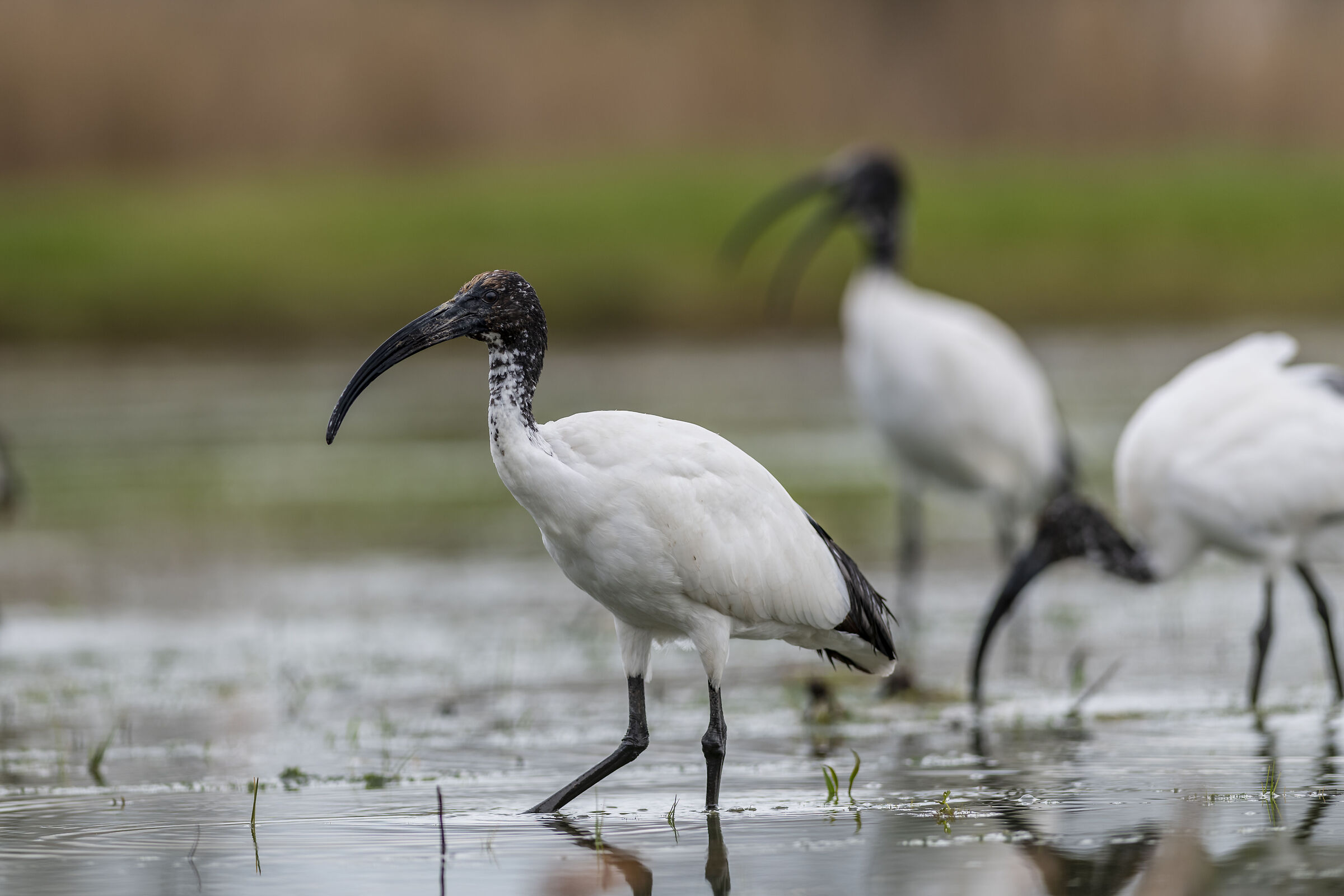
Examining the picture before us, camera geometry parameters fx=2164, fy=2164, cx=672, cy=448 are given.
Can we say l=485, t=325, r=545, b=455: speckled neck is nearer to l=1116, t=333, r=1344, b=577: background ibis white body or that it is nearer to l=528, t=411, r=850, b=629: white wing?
l=528, t=411, r=850, b=629: white wing

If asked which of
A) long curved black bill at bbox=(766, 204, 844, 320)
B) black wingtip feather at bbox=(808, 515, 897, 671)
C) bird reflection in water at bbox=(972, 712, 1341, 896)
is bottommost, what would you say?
bird reflection in water at bbox=(972, 712, 1341, 896)

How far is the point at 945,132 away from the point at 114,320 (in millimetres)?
14930

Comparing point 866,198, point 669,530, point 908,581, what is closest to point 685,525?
point 669,530

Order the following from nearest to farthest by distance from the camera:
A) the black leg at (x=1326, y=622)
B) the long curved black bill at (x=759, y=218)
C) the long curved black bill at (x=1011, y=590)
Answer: the black leg at (x=1326, y=622), the long curved black bill at (x=1011, y=590), the long curved black bill at (x=759, y=218)

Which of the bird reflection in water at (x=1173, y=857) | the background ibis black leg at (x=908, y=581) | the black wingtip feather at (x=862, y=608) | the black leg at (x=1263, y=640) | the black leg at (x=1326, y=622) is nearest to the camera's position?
the bird reflection in water at (x=1173, y=857)

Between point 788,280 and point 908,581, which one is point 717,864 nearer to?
point 908,581

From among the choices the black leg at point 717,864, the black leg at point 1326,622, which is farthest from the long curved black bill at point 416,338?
the black leg at point 1326,622

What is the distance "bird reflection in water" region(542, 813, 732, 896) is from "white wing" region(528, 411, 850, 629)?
686 mm

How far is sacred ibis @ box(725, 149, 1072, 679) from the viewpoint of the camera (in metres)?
10.9

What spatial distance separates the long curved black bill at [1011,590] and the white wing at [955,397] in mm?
2905

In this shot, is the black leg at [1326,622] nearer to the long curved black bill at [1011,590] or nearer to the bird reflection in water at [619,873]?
the long curved black bill at [1011,590]

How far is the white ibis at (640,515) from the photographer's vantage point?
546 centimetres

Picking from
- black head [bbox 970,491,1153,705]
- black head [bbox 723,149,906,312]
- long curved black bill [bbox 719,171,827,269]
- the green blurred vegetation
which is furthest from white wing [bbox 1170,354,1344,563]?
the green blurred vegetation

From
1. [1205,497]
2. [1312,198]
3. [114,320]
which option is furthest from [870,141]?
[1205,497]
